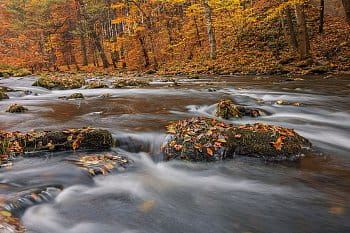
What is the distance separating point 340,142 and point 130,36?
19612 mm

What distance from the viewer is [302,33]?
45.1ft

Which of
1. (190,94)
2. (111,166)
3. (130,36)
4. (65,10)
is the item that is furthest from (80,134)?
(65,10)

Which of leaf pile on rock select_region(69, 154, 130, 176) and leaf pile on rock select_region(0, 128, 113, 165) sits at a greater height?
leaf pile on rock select_region(0, 128, 113, 165)

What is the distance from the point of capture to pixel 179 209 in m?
2.80

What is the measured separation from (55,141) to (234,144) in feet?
8.01

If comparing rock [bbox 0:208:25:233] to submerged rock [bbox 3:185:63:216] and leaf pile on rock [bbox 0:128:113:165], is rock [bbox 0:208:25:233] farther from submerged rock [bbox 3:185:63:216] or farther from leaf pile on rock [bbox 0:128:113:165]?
leaf pile on rock [bbox 0:128:113:165]

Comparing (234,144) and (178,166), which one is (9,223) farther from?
(234,144)

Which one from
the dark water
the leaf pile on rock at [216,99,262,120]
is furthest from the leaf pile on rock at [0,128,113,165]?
the leaf pile on rock at [216,99,262,120]

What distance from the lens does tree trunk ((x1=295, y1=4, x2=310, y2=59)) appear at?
13547 millimetres

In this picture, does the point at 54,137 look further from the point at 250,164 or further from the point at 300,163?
the point at 300,163

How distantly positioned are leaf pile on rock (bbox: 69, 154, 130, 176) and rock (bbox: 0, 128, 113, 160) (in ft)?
1.09

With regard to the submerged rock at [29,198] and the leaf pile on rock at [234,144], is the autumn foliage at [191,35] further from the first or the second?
the submerged rock at [29,198]

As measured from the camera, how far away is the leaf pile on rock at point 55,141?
12.9ft

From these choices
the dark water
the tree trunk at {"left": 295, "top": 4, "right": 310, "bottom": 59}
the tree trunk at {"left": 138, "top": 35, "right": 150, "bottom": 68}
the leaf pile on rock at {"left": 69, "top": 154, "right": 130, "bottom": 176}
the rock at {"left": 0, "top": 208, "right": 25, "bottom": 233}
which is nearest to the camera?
the rock at {"left": 0, "top": 208, "right": 25, "bottom": 233}
